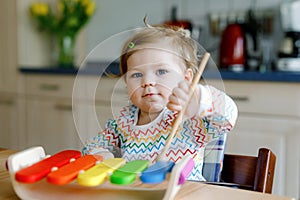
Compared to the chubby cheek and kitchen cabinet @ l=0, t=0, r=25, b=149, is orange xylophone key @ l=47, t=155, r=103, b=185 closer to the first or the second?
the chubby cheek

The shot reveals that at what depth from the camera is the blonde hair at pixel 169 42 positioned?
76 centimetres

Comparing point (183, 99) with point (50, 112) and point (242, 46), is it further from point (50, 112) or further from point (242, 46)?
point (50, 112)

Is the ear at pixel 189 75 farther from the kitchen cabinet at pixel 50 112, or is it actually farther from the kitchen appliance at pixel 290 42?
the kitchen cabinet at pixel 50 112

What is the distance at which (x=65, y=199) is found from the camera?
71 centimetres

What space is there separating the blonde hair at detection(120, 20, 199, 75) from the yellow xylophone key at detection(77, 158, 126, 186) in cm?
17

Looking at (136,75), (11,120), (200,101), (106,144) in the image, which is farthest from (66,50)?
(200,101)

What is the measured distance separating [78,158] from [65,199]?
0.07m

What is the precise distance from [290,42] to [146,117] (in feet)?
5.80

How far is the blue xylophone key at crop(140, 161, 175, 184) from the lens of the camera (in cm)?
64

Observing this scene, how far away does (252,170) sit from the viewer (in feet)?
3.20

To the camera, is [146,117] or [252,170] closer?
[146,117]

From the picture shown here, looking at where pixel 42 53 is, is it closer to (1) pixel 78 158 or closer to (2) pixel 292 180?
(2) pixel 292 180

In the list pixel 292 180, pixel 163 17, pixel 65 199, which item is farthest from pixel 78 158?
pixel 163 17

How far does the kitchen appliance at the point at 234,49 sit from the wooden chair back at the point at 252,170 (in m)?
1.54
